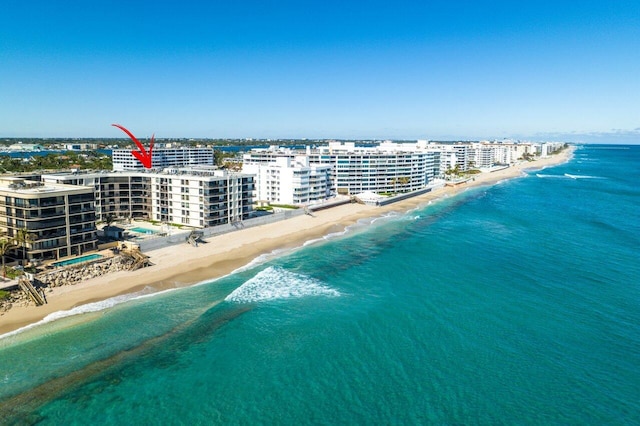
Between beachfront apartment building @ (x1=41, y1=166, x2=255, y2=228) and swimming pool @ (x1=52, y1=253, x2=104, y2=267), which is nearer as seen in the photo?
swimming pool @ (x1=52, y1=253, x2=104, y2=267)

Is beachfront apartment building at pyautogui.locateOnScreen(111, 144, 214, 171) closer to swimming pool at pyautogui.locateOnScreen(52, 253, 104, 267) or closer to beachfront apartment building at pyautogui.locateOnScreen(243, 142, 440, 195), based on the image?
beachfront apartment building at pyautogui.locateOnScreen(243, 142, 440, 195)

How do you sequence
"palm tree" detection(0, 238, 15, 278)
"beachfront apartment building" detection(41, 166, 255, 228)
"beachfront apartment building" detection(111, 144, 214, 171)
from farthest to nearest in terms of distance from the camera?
1. "beachfront apartment building" detection(111, 144, 214, 171)
2. "beachfront apartment building" detection(41, 166, 255, 228)
3. "palm tree" detection(0, 238, 15, 278)

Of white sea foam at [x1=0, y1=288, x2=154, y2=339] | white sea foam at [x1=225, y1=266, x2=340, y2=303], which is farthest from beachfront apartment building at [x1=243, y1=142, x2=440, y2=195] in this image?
white sea foam at [x1=0, y1=288, x2=154, y2=339]

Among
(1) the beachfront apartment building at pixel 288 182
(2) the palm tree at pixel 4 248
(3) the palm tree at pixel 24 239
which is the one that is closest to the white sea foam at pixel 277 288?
(2) the palm tree at pixel 4 248

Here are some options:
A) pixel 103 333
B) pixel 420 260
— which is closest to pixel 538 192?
pixel 420 260

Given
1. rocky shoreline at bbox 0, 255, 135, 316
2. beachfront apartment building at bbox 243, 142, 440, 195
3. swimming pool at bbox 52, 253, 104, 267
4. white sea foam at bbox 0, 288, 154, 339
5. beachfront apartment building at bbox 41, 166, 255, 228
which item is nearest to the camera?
white sea foam at bbox 0, 288, 154, 339

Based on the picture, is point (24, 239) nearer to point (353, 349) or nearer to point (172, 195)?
point (172, 195)
